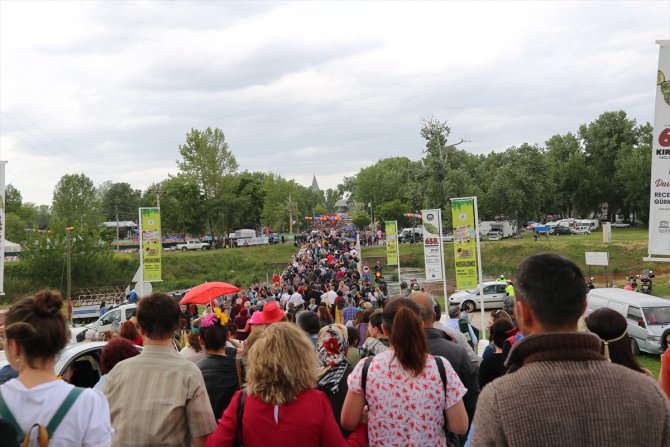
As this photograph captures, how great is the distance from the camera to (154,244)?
17906 millimetres

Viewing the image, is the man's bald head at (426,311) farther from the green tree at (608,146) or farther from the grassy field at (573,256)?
the green tree at (608,146)

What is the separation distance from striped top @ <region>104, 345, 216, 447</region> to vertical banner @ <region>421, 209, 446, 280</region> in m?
17.0

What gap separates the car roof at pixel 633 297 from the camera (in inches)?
589

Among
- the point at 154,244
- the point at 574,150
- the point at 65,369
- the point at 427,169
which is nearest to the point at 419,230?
the point at 427,169

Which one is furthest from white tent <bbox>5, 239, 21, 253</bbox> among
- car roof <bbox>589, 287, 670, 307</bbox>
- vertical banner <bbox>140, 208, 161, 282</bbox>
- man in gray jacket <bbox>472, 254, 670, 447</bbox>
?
man in gray jacket <bbox>472, 254, 670, 447</bbox>

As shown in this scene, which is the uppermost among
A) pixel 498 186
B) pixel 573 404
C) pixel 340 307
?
pixel 498 186

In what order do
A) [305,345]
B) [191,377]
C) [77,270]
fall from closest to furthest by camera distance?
[305,345], [191,377], [77,270]

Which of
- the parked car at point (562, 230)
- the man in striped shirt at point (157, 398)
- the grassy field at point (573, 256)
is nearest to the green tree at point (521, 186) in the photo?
the parked car at point (562, 230)

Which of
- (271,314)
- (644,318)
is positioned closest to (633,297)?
(644,318)

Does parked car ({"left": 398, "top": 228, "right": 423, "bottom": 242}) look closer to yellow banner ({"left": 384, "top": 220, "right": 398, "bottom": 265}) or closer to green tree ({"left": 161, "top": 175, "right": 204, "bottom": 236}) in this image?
green tree ({"left": 161, "top": 175, "right": 204, "bottom": 236})

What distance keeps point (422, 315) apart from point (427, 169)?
5889 centimetres

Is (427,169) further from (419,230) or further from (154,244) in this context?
(154,244)

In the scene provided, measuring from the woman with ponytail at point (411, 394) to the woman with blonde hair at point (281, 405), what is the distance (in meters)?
0.34

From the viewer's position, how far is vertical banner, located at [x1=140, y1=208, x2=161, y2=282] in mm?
17703
